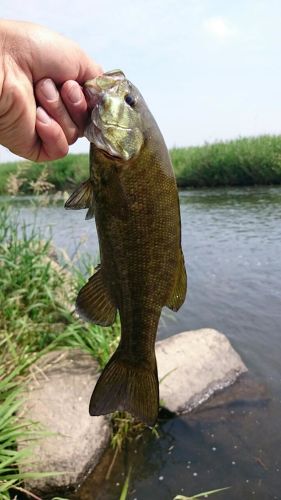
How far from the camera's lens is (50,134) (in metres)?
2.38

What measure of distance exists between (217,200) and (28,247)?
16277 millimetres

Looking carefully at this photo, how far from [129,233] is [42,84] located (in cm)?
82

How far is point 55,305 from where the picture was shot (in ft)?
21.7

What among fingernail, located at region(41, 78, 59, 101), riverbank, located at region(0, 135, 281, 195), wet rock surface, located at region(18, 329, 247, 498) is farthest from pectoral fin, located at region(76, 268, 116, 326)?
riverbank, located at region(0, 135, 281, 195)

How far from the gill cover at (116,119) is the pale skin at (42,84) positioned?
0.29m

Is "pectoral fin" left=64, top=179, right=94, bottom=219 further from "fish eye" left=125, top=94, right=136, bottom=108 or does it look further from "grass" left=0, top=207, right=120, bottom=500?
"grass" left=0, top=207, right=120, bottom=500

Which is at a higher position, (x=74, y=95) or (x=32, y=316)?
(x=74, y=95)

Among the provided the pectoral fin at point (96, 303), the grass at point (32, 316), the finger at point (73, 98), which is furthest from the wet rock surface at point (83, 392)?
the finger at point (73, 98)

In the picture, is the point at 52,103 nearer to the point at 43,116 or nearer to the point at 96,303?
the point at 43,116

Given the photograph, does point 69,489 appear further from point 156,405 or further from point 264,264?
point 264,264

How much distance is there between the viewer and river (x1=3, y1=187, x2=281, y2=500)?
16.3 feet

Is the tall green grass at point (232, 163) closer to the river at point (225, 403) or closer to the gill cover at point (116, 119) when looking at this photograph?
the river at point (225, 403)

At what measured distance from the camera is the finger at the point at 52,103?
2.29 metres

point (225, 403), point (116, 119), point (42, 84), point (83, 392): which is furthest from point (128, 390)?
point (225, 403)
